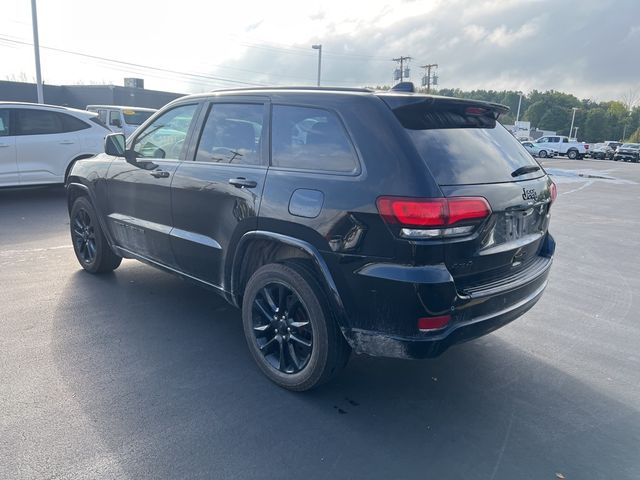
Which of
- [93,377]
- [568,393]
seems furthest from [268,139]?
[568,393]

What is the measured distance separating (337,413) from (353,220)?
1.21 meters

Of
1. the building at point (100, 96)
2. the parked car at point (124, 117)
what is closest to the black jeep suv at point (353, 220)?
the parked car at point (124, 117)

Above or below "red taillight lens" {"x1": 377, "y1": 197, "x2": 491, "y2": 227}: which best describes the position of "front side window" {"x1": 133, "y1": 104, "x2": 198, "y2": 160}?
above

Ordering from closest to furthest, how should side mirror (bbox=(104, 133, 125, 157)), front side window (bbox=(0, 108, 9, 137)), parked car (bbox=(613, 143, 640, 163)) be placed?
side mirror (bbox=(104, 133, 125, 157)) < front side window (bbox=(0, 108, 9, 137)) < parked car (bbox=(613, 143, 640, 163))

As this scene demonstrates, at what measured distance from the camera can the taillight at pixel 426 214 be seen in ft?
8.59

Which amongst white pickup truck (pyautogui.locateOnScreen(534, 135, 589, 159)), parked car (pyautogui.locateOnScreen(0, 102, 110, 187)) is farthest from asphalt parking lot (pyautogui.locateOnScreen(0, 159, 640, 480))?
white pickup truck (pyautogui.locateOnScreen(534, 135, 589, 159))

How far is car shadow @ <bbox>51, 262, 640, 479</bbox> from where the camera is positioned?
8.63ft

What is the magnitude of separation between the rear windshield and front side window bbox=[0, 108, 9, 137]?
28.1ft

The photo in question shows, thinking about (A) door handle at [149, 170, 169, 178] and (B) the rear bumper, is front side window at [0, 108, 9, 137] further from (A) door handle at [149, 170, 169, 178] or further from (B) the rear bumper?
(B) the rear bumper

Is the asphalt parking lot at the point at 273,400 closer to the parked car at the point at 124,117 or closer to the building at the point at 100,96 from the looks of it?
the parked car at the point at 124,117

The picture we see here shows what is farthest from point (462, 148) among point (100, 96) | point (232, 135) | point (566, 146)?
point (566, 146)

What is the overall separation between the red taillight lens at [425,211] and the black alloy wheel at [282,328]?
86 centimetres

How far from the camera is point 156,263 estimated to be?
4438 millimetres

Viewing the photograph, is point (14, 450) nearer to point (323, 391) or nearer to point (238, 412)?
point (238, 412)
